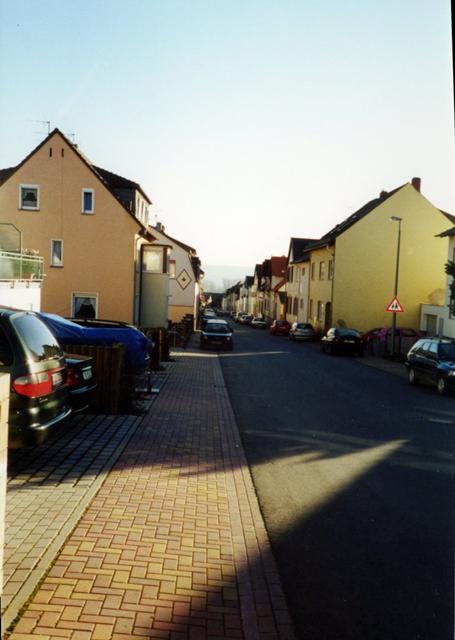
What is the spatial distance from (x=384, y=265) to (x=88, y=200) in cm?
2174

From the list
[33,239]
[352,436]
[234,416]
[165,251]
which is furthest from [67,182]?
[352,436]

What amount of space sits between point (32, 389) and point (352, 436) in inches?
222

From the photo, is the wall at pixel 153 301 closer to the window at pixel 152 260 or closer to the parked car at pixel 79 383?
the window at pixel 152 260

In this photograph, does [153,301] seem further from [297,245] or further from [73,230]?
[297,245]

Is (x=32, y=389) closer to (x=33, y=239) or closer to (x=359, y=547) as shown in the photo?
(x=359, y=547)

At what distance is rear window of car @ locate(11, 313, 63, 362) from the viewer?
21.7ft

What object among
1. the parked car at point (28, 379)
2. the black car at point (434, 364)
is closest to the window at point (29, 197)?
the black car at point (434, 364)

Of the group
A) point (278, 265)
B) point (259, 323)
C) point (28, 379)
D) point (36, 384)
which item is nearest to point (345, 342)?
point (36, 384)

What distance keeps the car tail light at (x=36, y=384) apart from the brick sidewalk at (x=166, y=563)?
1283 mm

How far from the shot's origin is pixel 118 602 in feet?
13.0

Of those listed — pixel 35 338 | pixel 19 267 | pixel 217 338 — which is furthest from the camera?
pixel 217 338

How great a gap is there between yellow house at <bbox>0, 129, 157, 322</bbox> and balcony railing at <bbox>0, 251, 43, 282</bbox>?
1017 centimetres

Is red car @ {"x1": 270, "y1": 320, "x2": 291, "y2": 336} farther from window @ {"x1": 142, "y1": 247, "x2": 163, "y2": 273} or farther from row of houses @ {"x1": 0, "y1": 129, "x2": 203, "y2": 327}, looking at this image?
row of houses @ {"x1": 0, "y1": 129, "x2": 203, "y2": 327}

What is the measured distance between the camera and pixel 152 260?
3088cm
